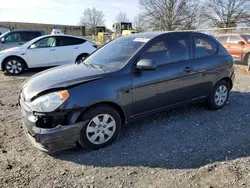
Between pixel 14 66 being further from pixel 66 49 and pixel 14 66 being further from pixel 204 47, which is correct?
pixel 204 47

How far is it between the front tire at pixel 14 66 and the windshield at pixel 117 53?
6104mm

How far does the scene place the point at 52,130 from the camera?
119 inches

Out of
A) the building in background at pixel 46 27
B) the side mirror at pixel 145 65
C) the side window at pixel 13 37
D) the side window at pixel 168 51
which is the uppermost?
the building in background at pixel 46 27

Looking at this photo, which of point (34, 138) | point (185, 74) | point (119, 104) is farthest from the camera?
point (185, 74)

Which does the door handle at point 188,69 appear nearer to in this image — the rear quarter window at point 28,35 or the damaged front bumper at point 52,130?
the damaged front bumper at point 52,130

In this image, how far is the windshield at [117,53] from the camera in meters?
3.81

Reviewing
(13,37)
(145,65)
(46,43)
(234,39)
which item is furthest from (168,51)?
(13,37)

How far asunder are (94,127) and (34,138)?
799 mm

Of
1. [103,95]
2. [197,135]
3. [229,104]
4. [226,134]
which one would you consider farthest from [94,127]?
[229,104]

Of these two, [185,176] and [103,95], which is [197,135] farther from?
[103,95]

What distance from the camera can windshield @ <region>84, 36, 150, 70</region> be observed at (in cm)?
381

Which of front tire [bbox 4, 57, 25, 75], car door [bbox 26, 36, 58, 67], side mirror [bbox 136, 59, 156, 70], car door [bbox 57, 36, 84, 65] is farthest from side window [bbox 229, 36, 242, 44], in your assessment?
side mirror [bbox 136, 59, 156, 70]

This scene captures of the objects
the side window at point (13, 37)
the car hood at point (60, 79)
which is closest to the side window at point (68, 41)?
the side window at point (13, 37)

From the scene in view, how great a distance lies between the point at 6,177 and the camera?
9.36ft
